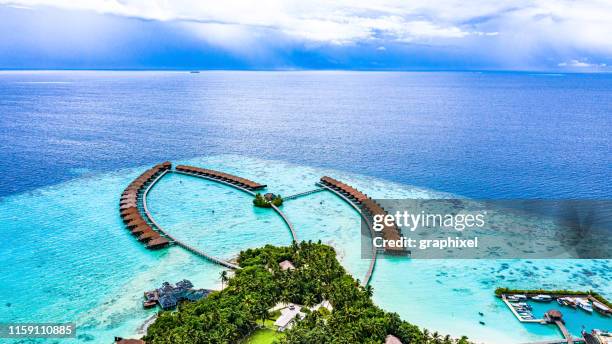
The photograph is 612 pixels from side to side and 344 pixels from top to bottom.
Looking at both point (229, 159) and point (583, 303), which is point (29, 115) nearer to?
point (229, 159)

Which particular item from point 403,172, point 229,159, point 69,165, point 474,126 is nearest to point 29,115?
point 69,165

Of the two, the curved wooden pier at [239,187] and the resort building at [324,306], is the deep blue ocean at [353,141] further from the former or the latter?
the resort building at [324,306]

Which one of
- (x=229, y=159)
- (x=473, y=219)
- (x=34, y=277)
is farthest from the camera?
(x=229, y=159)

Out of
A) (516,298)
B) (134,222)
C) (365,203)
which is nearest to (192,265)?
(134,222)

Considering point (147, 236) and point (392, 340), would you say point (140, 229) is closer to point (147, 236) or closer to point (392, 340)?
point (147, 236)

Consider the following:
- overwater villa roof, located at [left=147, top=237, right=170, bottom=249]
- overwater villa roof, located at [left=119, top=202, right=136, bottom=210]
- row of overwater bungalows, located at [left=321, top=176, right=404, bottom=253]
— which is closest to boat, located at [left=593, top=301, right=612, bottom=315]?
row of overwater bungalows, located at [left=321, top=176, right=404, bottom=253]

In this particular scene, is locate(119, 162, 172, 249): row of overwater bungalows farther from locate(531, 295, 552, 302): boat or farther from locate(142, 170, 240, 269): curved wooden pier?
locate(531, 295, 552, 302): boat
